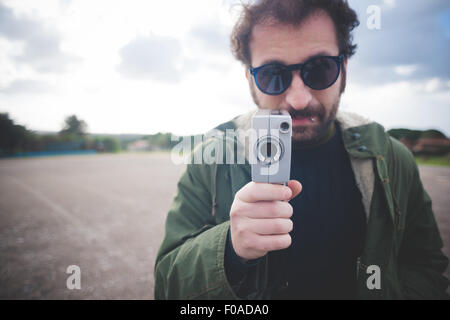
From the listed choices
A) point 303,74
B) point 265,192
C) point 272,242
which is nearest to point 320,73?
point 303,74

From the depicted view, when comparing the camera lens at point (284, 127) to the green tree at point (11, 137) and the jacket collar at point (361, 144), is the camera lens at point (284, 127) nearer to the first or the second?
the jacket collar at point (361, 144)

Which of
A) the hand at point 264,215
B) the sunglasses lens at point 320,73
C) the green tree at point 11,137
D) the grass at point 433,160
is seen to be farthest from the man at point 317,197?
the green tree at point 11,137

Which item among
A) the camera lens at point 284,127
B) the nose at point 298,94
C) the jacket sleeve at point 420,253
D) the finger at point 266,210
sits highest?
the nose at point 298,94

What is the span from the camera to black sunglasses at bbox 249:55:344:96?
1424mm

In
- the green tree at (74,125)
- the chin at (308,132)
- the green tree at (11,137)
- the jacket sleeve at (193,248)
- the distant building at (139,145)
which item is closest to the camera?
the jacket sleeve at (193,248)

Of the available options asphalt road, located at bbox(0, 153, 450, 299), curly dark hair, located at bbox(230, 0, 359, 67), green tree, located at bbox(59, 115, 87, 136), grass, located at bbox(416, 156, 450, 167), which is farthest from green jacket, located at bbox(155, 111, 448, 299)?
green tree, located at bbox(59, 115, 87, 136)

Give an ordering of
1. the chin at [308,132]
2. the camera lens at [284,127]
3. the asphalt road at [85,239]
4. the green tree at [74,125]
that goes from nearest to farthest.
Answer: the camera lens at [284,127]
the chin at [308,132]
the asphalt road at [85,239]
the green tree at [74,125]

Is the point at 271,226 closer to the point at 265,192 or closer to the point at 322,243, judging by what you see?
the point at 265,192

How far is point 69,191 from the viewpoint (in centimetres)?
799

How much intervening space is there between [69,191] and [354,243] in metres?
9.24

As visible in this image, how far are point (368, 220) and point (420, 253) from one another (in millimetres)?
568

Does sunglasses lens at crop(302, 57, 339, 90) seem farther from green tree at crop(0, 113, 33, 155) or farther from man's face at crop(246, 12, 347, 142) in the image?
green tree at crop(0, 113, 33, 155)

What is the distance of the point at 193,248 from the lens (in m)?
1.27

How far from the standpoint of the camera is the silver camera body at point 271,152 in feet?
3.05
